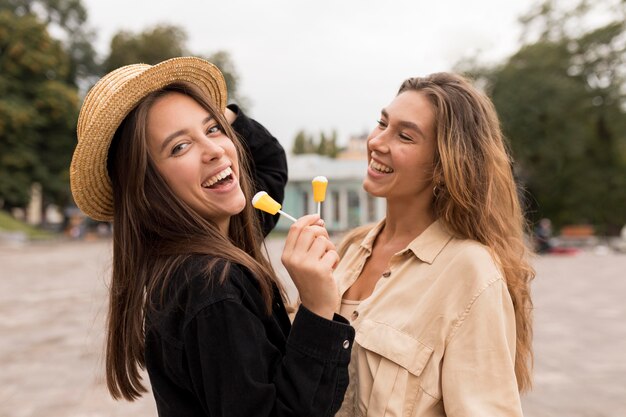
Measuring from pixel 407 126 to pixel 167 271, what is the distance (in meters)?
1.02

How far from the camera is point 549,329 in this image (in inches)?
316

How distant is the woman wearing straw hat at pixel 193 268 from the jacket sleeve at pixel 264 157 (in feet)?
1.48

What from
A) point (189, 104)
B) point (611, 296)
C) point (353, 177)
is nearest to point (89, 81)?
point (353, 177)

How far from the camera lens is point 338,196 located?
1537 inches

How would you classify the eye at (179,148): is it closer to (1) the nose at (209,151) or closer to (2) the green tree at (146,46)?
(1) the nose at (209,151)

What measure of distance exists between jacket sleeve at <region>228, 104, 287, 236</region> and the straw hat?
1.73ft

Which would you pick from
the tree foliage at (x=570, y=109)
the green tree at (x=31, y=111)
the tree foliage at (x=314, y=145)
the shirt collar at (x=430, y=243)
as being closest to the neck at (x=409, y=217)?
the shirt collar at (x=430, y=243)

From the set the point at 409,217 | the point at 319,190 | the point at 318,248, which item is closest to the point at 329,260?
the point at 318,248

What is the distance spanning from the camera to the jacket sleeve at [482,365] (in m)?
1.73

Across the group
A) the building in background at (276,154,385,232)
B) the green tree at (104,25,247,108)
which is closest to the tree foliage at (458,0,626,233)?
the building in background at (276,154,385,232)

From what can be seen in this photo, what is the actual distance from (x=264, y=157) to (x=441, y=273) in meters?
1.04

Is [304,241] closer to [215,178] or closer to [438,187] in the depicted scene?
[215,178]

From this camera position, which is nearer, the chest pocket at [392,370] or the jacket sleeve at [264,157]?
the chest pocket at [392,370]

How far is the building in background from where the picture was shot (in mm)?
37781
